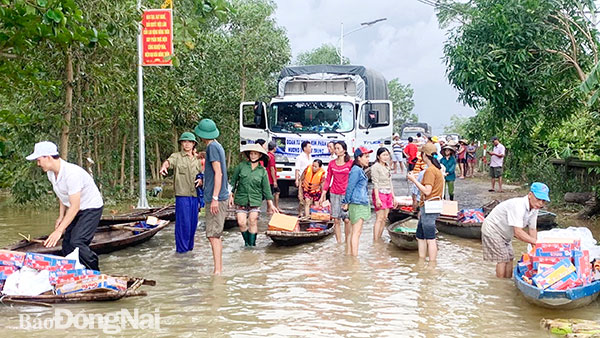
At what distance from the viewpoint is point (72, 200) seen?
25.3 ft

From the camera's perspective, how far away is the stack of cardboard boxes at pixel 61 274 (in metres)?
7.53

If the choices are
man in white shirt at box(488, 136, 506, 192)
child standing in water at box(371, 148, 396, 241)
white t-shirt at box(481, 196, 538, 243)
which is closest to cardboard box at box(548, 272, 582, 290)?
white t-shirt at box(481, 196, 538, 243)

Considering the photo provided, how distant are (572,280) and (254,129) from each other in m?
12.6

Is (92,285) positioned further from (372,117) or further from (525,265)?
(372,117)

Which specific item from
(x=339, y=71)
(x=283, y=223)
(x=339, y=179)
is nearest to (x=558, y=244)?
(x=339, y=179)

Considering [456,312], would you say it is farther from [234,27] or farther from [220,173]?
[234,27]

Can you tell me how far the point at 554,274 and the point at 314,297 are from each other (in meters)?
2.86

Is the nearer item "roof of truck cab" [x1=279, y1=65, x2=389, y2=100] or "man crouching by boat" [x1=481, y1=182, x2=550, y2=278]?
"man crouching by boat" [x1=481, y1=182, x2=550, y2=278]

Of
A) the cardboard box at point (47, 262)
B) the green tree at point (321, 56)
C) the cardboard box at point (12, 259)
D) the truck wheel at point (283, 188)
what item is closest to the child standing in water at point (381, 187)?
the cardboard box at point (47, 262)

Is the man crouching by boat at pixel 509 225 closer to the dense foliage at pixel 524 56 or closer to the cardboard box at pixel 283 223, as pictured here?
the cardboard box at pixel 283 223

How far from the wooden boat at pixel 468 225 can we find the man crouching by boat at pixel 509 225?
3.44 m

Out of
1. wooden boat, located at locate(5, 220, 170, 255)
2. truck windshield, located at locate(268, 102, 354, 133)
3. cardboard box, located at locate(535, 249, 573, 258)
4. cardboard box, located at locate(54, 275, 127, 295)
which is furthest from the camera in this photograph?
truck windshield, located at locate(268, 102, 354, 133)

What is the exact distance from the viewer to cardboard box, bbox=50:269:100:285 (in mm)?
7664

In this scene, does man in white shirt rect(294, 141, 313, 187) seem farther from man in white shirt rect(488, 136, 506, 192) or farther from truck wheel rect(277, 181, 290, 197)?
man in white shirt rect(488, 136, 506, 192)
